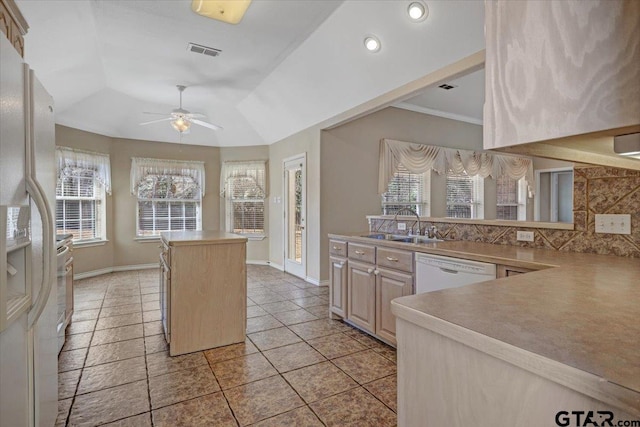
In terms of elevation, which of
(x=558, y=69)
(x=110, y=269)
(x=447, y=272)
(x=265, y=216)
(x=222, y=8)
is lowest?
(x=110, y=269)

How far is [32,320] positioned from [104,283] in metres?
4.64

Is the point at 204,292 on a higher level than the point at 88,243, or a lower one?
lower

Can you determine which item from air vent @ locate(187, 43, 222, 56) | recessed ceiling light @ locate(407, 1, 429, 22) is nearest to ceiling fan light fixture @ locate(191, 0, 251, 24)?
air vent @ locate(187, 43, 222, 56)

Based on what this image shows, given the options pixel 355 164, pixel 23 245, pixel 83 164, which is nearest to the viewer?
pixel 23 245

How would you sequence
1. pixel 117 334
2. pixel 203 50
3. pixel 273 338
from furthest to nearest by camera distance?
pixel 203 50, pixel 117 334, pixel 273 338

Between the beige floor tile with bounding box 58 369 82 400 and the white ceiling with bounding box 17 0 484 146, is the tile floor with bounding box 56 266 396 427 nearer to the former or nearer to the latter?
the beige floor tile with bounding box 58 369 82 400

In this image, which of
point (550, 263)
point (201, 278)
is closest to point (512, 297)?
point (550, 263)

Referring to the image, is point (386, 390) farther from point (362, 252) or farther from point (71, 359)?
point (71, 359)

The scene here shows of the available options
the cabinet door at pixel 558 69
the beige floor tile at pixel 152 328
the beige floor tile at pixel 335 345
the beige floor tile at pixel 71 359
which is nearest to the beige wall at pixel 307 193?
the beige floor tile at pixel 335 345

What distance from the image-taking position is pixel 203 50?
3889mm

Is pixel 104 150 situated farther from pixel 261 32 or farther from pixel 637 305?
pixel 637 305

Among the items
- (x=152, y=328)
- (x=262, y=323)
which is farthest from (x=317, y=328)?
(x=152, y=328)

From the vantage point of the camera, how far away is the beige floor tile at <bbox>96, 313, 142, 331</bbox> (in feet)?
11.3

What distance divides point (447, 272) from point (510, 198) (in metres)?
5.60
